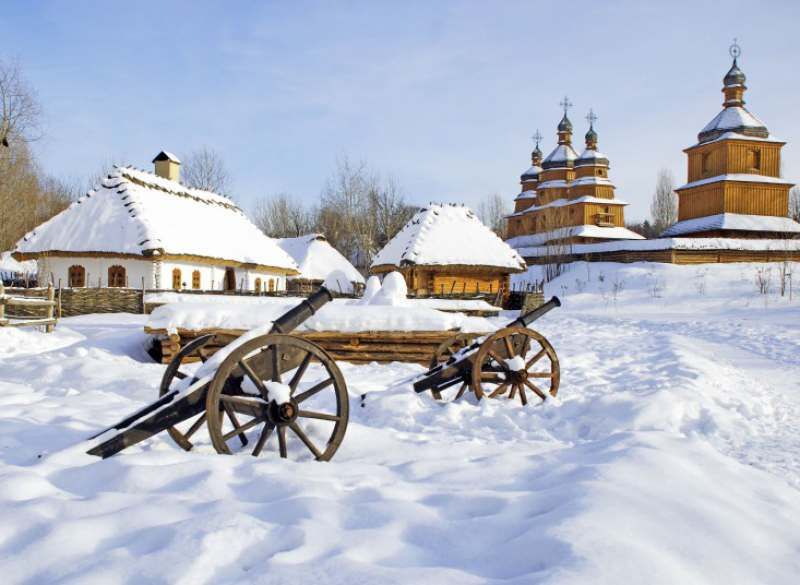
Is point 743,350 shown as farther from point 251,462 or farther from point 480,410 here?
point 251,462

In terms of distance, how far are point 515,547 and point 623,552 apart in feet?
1.46

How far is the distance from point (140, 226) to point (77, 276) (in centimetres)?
336

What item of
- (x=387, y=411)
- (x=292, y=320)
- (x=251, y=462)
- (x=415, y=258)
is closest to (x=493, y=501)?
(x=251, y=462)

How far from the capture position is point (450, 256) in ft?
79.7

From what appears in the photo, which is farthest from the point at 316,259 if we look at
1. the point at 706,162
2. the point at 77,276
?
the point at 706,162

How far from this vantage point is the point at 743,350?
38.2 ft

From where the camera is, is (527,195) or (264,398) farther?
(527,195)

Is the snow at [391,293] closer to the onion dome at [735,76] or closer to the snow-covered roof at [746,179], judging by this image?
the snow-covered roof at [746,179]

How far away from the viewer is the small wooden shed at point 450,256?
24.2m

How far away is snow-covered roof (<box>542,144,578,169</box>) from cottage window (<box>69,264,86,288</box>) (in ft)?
123

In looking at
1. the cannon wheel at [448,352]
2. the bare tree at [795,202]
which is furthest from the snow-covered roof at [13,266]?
the bare tree at [795,202]

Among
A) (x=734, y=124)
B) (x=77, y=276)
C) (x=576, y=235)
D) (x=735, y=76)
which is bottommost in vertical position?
(x=77, y=276)

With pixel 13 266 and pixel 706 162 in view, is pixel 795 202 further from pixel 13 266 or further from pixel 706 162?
pixel 13 266

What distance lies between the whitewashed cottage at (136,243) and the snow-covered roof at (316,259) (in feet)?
33.1
